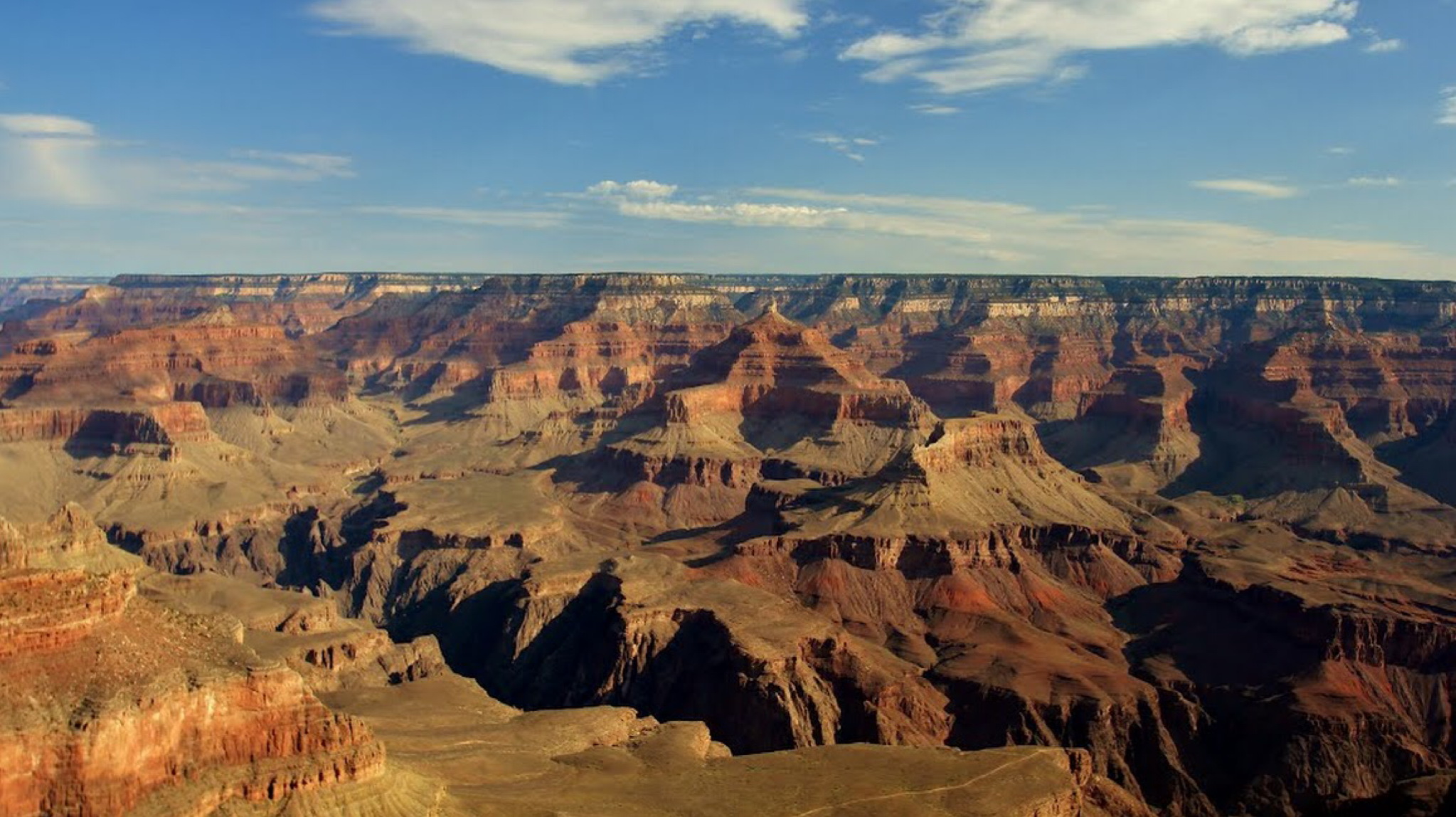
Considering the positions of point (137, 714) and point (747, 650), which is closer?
point (137, 714)

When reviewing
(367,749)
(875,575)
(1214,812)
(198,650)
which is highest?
(198,650)

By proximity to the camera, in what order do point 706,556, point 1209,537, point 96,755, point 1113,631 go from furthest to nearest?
point 1209,537
point 706,556
point 1113,631
point 96,755

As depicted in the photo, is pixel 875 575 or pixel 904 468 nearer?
pixel 875 575

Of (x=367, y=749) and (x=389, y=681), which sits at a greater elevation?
(x=367, y=749)

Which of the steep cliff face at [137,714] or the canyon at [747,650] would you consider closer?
the steep cliff face at [137,714]

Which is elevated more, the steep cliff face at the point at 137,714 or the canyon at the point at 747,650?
the steep cliff face at the point at 137,714

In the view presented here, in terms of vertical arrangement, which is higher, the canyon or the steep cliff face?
the steep cliff face

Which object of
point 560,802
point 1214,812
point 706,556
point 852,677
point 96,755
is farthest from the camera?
point 706,556

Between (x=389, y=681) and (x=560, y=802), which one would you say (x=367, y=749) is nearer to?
(x=560, y=802)

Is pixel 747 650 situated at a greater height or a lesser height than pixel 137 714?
lesser

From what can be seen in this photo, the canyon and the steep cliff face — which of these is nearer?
the steep cliff face

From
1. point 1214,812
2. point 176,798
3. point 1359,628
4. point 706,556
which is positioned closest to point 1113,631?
point 1359,628
